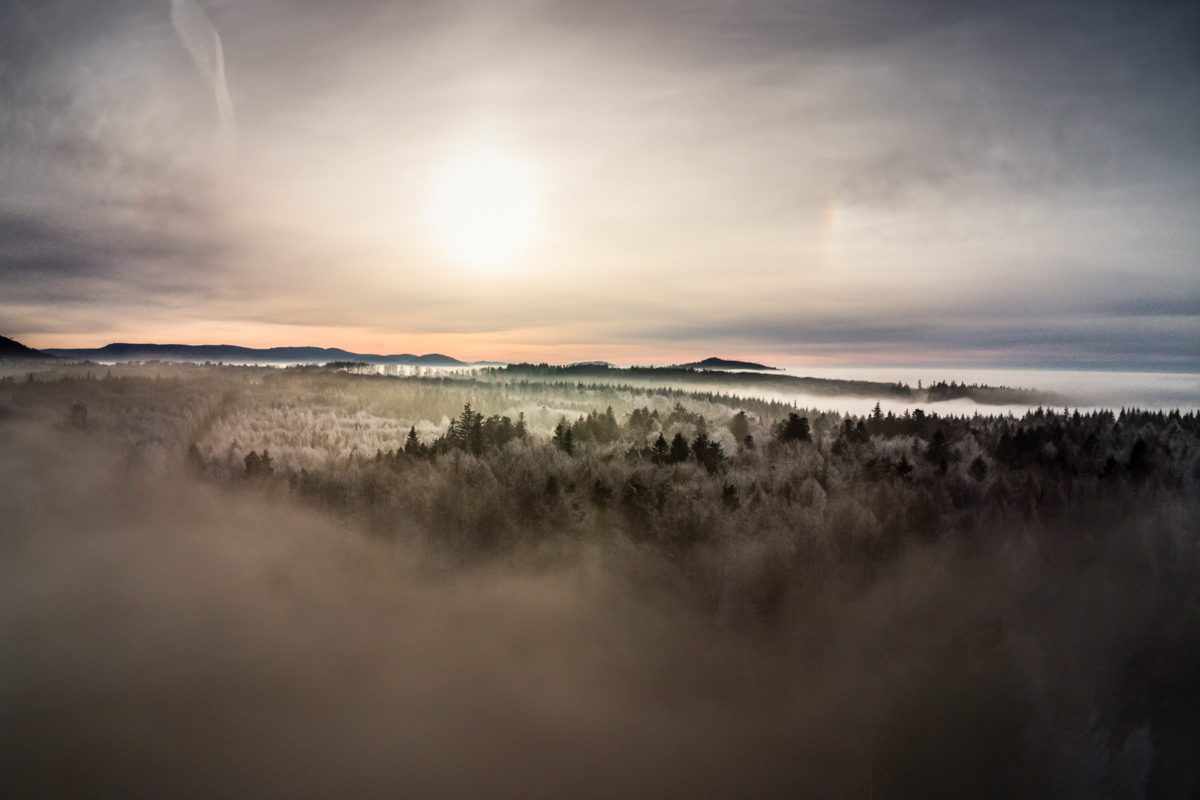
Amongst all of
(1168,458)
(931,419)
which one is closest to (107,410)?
(931,419)

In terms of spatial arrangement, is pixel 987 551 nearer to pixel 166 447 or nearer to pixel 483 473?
pixel 483 473

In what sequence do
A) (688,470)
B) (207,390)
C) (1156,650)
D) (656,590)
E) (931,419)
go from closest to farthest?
(1156,650), (656,590), (688,470), (931,419), (207,390)

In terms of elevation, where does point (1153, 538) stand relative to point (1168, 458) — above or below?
below

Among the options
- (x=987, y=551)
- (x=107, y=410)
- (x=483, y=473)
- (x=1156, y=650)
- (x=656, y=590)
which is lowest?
(x=1156, y=650)

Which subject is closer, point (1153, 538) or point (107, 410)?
point (1153, 538)

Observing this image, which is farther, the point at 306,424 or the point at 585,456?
the point at 306,424

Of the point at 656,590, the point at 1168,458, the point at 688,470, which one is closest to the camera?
the point at 656,590

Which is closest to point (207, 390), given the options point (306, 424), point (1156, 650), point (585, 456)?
point (306, 424)

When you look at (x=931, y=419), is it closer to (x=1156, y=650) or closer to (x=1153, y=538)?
(x=1153, y=538)

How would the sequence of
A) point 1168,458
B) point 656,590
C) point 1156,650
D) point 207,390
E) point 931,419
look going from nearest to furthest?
point 1156,650 < point 656,590 < point 1168,458 < point 931,419 < point 207,390
